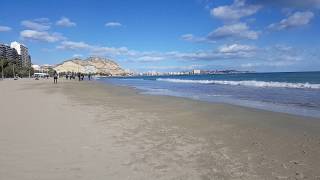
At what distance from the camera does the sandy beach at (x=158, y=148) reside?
5.98 metres

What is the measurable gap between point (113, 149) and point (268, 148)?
3.22 meters

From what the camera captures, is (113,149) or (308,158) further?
(113,149)

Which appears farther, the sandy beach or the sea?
the sea

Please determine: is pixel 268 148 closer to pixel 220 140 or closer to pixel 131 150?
pixel 220 140

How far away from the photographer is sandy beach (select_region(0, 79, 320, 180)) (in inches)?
235

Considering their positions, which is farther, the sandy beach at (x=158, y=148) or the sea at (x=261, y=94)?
the sea at (x=261, y=94)

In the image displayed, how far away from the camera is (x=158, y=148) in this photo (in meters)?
7.95

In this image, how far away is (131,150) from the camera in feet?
25.2

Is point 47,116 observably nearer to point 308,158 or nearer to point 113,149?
point 113,149


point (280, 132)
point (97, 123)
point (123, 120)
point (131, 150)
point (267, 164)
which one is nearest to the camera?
point (267, 164)

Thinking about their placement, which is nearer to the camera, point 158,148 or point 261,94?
point 158,148

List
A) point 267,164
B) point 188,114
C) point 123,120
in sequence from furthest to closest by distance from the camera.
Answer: point 188,114, point 123,120, point 267,164

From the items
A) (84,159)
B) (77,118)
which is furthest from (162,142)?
(77,118)

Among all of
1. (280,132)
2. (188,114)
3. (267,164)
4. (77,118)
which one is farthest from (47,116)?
(267,164)
